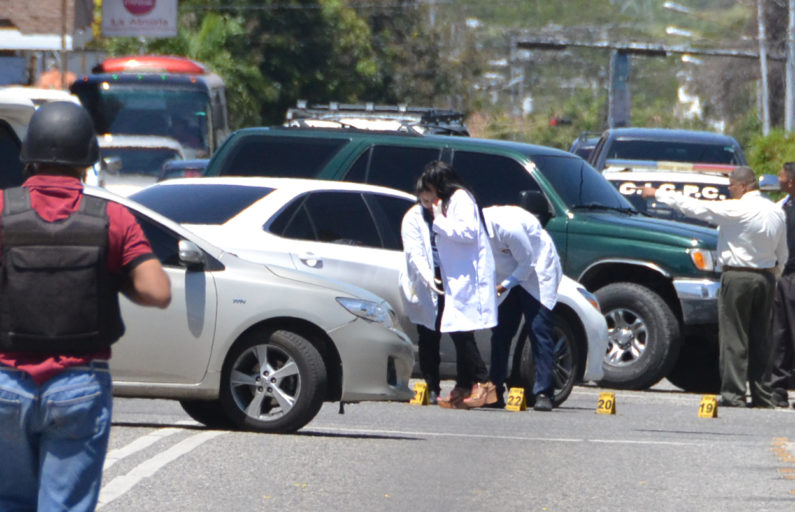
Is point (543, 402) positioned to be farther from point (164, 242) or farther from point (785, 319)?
point (164, 242)

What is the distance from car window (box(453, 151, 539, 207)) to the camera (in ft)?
46.7

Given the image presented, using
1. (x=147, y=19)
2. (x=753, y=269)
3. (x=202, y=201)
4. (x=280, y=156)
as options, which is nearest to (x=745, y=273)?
(x=753, y=269)

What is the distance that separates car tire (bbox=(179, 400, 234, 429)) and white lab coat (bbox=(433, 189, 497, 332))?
1.93 meters

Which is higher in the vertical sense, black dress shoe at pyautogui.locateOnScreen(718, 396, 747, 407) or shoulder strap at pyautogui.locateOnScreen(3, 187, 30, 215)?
shoulder strap at pyautogui.locateOnScreen(3, 187, 30, 215)

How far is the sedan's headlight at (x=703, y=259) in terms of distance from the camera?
14172 millimetres

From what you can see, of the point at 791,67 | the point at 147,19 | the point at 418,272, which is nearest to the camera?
the point at 418,272

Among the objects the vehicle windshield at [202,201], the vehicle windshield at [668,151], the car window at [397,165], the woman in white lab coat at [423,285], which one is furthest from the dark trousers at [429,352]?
the vehicle windshield at [668,151]

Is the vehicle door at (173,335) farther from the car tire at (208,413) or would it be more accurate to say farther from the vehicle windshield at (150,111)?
the vehicle windshield at (150,111)

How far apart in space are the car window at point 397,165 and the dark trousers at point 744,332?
9.00 feet

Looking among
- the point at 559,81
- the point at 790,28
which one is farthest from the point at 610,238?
the point at 559,81

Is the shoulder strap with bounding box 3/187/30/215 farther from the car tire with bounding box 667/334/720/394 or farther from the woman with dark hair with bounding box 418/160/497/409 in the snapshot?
the car tire with bounding box 667/334/720/394

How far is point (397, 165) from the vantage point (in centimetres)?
1445

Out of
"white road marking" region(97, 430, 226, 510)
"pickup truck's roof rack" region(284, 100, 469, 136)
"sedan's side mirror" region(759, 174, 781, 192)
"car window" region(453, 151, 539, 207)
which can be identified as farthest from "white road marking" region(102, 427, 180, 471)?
"pickup truck's roof rack" region(284, 100, 469, 136)

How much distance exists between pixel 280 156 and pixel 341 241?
8.07 ft
